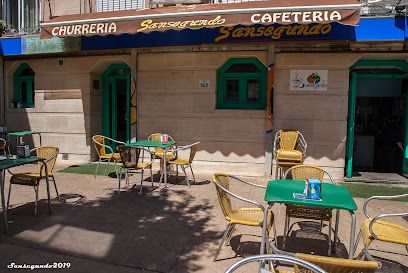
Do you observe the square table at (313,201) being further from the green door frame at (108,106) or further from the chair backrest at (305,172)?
the green door frame at (108,106)

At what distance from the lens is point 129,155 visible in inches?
258

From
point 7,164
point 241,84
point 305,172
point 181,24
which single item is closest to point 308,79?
point 241,84

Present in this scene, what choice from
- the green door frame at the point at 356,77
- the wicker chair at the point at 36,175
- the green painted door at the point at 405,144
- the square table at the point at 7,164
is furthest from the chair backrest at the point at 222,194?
the green painted door at the point at 405,144

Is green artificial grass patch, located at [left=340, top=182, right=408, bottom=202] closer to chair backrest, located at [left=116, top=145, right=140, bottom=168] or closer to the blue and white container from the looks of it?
the blue and white container

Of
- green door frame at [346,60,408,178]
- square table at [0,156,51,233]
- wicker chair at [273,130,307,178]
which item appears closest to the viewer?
square table at [0,156,51,233]

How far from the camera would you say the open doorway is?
9.62m

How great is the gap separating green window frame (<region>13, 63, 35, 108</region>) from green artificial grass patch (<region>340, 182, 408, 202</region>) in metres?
9.46

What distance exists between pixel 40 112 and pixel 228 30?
20.6 ft

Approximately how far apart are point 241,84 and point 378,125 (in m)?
4.58

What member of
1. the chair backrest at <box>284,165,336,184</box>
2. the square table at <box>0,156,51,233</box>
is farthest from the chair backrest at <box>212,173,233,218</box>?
the square table at <box>0,156,51,233</box>

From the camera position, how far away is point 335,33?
25.3ft

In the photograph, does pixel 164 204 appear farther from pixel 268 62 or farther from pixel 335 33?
pixel 335 33

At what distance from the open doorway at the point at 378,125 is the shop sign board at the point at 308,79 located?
2290 mm

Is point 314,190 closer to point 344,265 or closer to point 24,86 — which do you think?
point 344,265
